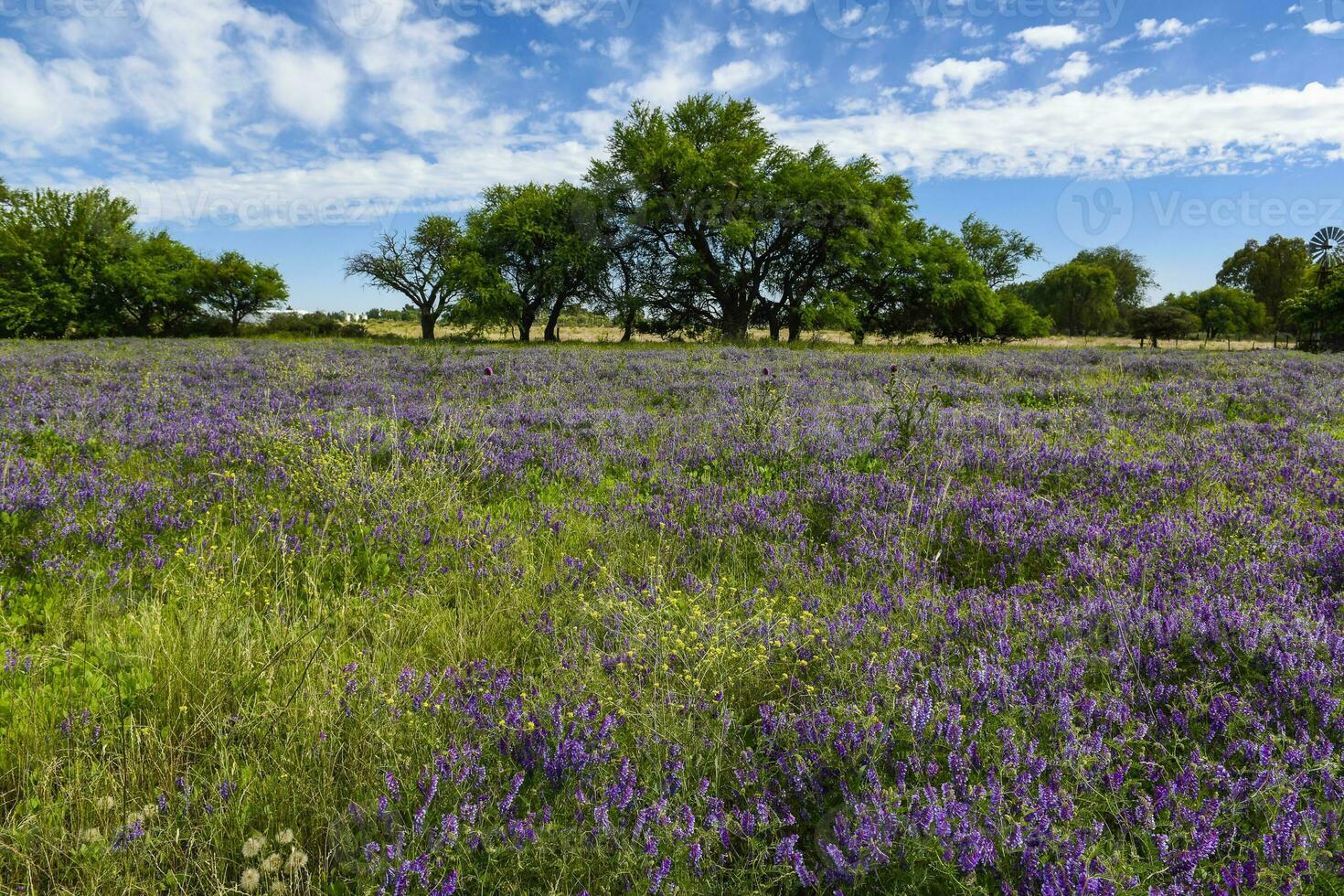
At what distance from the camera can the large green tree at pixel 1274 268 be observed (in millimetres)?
77938

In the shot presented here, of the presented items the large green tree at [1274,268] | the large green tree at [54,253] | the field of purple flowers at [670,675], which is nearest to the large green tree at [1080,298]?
the large green tree at [1274,268]

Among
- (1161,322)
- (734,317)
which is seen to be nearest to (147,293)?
(734,317)

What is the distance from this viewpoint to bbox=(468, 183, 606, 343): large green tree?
131 feet

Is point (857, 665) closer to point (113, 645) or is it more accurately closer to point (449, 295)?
point (113, 645)

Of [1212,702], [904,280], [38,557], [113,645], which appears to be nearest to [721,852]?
A: [1212,702]

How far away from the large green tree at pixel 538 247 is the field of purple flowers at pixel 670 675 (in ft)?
119

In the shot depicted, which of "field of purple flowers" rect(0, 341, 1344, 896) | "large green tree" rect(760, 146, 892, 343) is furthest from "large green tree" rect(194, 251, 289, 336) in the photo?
"field of purple flowers" rect(0, 341, 1344, 896)

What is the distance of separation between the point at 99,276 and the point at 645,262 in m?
Answer: 38.4

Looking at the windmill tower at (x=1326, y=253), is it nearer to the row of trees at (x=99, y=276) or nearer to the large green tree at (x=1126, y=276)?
the large green tree at (x=1126, y=276)

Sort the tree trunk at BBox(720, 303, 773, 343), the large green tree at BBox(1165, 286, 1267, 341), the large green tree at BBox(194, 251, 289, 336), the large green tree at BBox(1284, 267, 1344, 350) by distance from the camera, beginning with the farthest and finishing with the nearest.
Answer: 1. the large green tree at BBox(1165, 286, 1267, 341)
2. the large green tree at BBox(194, 251, 289, 336)
3. the large green tree at BBox(1284, 267, 1344, 350)
4. the tree trunk at BBox(720, 303, 773, 343)

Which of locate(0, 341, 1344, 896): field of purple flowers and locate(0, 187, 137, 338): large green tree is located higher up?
locate(0, 187, 137, 338): large green tree

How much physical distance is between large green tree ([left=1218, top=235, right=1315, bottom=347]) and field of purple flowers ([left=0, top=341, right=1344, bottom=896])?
100 metres

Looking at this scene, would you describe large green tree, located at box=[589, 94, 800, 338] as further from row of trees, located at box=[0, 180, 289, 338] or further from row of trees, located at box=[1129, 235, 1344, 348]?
row of trees, located at box=[1129, 235, 1344, 348]

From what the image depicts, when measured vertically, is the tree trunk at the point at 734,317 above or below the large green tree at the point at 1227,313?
below
